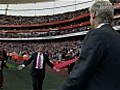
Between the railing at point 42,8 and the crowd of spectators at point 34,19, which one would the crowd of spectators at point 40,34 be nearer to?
the crowd of spectators at point 34,19

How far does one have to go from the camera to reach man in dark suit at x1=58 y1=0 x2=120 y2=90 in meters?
2.68

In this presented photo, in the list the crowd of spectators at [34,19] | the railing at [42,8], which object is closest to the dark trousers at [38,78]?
the railing at [42,8]

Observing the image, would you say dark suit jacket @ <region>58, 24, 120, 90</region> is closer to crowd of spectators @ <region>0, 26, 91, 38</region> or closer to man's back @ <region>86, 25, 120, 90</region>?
man's back @ <region>86, 25, 120, 90</region>

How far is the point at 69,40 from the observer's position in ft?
184

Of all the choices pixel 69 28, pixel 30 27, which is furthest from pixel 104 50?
pixel 30 27

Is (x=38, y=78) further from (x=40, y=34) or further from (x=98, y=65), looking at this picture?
(x=40, y=34)

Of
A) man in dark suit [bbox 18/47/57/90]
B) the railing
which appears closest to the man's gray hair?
man in dark suit [bbox 18/47/57/90]

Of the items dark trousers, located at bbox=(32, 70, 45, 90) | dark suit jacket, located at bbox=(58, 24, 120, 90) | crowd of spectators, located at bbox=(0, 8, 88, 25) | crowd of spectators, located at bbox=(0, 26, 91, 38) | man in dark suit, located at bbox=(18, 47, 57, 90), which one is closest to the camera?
dark suit jacket, located at bbox=(58, 24, 120, 90)

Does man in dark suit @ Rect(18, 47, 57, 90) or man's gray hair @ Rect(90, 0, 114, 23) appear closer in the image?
man's gray hair @ Rect(90, 0, 114, 23)

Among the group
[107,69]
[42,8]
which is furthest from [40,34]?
[107,69]

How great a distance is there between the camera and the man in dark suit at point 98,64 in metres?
2.68

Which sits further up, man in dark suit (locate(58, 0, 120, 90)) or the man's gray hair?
the man's gray hair

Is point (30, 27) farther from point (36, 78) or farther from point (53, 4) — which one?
point (36, 78)

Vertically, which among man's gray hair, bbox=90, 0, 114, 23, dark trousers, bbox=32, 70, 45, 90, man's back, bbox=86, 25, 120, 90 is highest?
man's gray hair, bbox=90, 0, 114, 23
